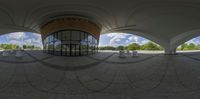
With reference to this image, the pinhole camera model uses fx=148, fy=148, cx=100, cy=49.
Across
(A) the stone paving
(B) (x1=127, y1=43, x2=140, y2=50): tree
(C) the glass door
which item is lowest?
(A) the stone paving

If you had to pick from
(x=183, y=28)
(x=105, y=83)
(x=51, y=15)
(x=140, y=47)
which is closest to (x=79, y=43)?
(x=51, y=15)

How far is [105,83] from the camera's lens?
9.43 m

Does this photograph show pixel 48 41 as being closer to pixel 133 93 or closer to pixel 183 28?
pixel 133 93

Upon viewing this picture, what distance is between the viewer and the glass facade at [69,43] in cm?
2000

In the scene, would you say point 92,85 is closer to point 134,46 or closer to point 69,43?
point 69,43

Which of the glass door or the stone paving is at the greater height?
the glass door

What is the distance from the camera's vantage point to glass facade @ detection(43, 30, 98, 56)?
20000mm

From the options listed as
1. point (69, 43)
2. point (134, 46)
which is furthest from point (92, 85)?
point (134, 46)

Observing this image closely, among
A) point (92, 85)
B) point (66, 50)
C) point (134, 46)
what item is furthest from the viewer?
point (134, 46)

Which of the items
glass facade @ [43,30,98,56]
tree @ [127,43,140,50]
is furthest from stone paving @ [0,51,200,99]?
tree @ [127,43,140,50]

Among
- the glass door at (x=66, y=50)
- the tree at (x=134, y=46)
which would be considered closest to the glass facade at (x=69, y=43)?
the glass door at (x=66, y=50)

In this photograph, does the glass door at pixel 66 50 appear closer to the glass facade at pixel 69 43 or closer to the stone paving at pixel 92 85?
the glass facade at pixel 69 43

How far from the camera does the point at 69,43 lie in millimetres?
20172

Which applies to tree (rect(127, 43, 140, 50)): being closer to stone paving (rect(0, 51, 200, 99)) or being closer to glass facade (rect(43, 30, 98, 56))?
glass facade (rect(43, 30, 98, 56))
